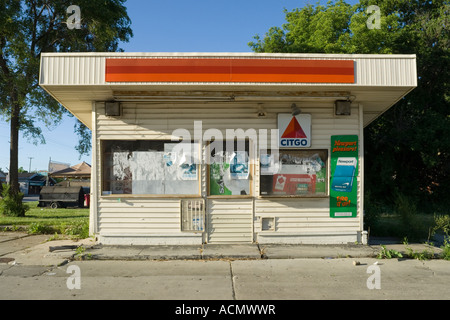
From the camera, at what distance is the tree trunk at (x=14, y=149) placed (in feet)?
51.2


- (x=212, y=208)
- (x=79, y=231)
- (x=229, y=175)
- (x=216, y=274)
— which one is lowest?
(x=216, y=274)

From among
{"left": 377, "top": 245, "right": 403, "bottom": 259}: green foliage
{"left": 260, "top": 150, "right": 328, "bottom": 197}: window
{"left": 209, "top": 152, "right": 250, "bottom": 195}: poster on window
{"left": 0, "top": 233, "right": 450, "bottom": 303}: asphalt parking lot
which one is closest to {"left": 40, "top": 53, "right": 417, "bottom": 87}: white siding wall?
{"left": 260, "top": 150, "right": 328, "bottom": 197}: window

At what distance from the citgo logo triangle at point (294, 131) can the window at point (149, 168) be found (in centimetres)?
214

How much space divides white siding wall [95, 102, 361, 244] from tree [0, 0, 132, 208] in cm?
825

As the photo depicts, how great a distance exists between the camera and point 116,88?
7832 mm

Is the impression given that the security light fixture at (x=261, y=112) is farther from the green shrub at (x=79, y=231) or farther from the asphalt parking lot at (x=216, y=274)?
the green shrub at (x=79, y=231)

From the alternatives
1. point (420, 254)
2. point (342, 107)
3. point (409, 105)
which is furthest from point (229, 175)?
point (409, 105)

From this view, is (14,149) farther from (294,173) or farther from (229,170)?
(294,173)

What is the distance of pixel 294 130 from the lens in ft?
27.5

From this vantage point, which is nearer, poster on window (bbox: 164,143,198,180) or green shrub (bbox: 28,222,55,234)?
poster on window (bbox: 164,143,198,180)

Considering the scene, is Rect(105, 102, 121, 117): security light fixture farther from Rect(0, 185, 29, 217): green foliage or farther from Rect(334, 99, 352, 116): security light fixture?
Rect(0, 185, 29, 217): green foliage

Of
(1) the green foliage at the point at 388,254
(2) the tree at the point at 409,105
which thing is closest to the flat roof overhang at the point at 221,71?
(1) the green foliage at the point at 388,254

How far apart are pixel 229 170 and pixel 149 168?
1.88 meters

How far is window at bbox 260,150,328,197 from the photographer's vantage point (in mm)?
8477
